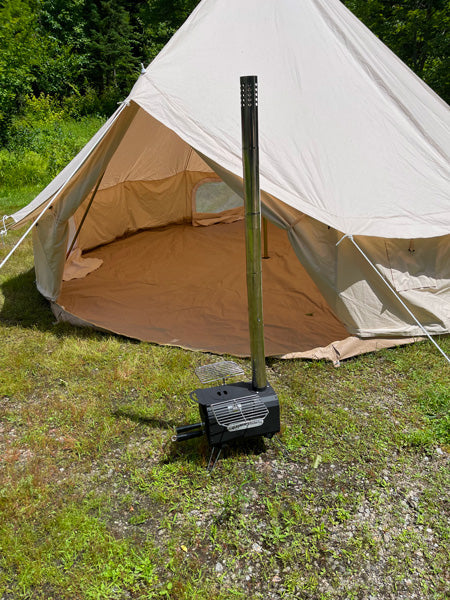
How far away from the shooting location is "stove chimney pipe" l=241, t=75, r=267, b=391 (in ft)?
6.37

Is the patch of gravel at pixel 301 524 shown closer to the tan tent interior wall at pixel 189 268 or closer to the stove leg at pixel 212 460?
the stove leg at pixel 212 460

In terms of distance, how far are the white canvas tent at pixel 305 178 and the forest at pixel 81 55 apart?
548 cm

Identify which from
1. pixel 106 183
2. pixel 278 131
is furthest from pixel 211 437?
pixel 106 183

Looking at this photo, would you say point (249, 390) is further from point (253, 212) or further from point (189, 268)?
point (189, 268)

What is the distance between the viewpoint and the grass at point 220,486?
180cm

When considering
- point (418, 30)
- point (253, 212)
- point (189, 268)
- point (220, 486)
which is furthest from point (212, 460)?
point (418, 30)

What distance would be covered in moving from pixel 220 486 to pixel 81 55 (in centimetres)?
1786

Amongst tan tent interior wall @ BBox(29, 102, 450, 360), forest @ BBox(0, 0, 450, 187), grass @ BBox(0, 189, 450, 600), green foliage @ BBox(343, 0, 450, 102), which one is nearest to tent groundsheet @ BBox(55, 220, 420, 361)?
tan tent interior wall @ BBox(29, 102, 450, 360)

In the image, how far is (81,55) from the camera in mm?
16672

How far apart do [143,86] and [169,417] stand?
2111 millimetres

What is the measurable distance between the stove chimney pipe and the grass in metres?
0.52

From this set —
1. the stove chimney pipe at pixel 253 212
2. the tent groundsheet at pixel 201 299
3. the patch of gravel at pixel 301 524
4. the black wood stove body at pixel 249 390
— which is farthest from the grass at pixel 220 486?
the stove chimney pipe at pixel 253 212

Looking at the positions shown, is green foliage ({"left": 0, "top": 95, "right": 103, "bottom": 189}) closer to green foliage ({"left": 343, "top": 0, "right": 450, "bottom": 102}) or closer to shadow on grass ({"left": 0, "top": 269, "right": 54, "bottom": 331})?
shadow on grass ({"left": 0, "top": 269, "right": 54, "bottom": 331})

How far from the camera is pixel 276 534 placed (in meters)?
1.95
